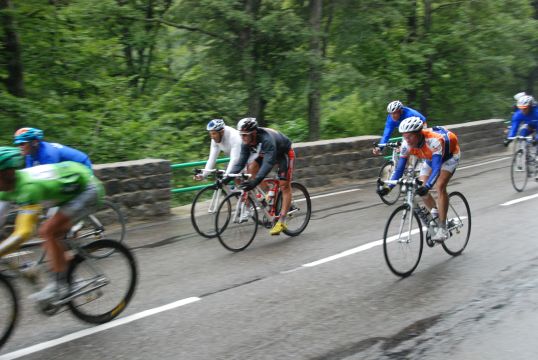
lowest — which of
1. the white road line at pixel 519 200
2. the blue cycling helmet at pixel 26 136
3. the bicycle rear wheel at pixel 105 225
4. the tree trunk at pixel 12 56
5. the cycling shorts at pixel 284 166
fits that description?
the white road line at pixel 519 200

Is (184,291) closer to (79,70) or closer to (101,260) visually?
(101,260)

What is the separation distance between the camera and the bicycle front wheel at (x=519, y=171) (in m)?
13.6

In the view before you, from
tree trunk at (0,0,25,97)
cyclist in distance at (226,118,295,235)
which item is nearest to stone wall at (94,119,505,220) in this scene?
cyclist in distance at (226,118,295,235)

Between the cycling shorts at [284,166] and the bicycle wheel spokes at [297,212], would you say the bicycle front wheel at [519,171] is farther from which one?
the cycling shorts at [284,166]

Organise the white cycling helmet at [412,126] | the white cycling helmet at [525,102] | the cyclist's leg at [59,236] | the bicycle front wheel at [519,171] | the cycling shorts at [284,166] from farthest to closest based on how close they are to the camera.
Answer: the white cycling helmet at [525,102]
the bicycle front wheel at [519,171]
the cycling shorts at [284,166]
the white cycling helmet at [412,126]
the cyclist's leg at [59,236]

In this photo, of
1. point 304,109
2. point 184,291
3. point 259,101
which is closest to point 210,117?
point 259,101

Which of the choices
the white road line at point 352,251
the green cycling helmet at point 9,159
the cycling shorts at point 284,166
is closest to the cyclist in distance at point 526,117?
the white road line at point 352,251

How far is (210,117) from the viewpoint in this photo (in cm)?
2025

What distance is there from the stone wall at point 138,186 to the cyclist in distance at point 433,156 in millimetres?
4879

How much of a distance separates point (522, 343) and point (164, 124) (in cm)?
1350

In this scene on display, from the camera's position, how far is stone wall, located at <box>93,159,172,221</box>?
1109 centimetres

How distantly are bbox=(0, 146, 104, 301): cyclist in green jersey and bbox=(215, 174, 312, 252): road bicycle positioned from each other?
10.8ft

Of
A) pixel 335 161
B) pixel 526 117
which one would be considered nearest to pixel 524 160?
pixel 526 117

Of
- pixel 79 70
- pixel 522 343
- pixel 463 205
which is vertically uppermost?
pixel 79 70
